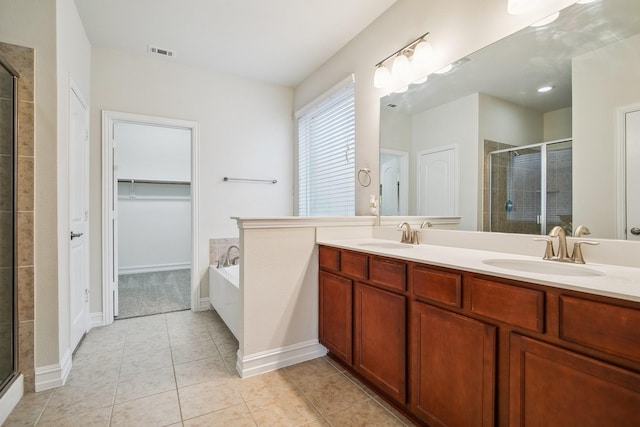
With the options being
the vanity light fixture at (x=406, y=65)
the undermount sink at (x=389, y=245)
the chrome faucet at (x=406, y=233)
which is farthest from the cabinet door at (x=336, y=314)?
the vanity light fixture at (x=406, y=65)

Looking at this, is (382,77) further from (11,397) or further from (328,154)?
(11,397)

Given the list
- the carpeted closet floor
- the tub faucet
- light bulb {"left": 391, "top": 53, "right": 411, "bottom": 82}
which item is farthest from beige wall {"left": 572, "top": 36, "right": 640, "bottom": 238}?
the carpeted closet floor

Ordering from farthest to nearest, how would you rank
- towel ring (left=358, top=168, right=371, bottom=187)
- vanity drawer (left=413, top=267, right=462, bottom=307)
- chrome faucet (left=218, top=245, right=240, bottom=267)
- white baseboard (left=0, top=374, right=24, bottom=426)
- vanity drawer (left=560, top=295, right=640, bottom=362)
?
chrome faucet (left=218, top=245, right=240, bottom=267)
towel ring (left=358, top=168, right=371, bottom=187)
white baseboard (left=0, top=374, right=24, bottom=426)
vanity drawer (left=413, top=267, right=462, bottom=307)
vanity drawer (left=560, top=295, right=640, bottom=362)

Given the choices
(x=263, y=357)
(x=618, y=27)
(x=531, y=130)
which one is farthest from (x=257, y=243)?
(x=618, y=27)

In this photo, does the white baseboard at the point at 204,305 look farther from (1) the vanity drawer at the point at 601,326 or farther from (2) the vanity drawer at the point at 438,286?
(1) the vanity drawer at the point at 601,326

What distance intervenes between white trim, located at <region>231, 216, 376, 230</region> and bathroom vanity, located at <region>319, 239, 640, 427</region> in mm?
436

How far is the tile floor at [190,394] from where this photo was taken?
154 cm

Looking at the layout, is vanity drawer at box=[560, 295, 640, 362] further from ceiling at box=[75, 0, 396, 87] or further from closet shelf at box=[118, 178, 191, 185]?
closet shelf at box=[118, 178, 191, 185]

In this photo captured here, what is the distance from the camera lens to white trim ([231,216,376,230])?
195cm

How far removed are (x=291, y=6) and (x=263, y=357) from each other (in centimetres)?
257

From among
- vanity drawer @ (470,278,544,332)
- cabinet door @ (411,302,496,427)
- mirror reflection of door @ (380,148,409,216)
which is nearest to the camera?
vanity drawer @ (470,278,544,332)

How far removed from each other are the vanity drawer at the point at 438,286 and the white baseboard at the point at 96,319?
2928 millimetres

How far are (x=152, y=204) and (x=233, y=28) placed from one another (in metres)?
3.54

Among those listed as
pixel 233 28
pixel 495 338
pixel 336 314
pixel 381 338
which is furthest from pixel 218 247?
pixel 495 338
